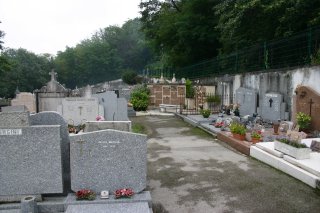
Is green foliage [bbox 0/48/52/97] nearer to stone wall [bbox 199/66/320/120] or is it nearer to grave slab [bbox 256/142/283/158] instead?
stone wall [bbox 199/66/320/120]

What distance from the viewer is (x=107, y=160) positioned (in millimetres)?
5832

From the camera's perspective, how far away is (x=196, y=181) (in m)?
7.15

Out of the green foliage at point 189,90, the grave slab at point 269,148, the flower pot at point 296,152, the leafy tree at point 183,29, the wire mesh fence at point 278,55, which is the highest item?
the leafy tree at point 183,29

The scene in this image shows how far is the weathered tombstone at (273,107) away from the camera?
13837 millimetres

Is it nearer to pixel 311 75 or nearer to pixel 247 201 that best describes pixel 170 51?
pixel 311 75

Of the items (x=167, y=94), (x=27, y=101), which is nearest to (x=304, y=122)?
(x=27, y=101)

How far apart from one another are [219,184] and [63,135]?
3518mm

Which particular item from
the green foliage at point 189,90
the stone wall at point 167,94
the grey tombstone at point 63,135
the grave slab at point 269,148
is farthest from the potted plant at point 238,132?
the stone wall at point 167,94

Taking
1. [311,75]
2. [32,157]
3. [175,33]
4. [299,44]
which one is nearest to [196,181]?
[32,157]

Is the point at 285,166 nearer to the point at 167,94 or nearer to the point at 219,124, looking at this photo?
Result: the point at 219,124

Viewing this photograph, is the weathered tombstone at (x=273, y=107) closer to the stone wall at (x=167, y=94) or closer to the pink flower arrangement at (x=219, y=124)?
the pink flower arrangement at (x=219, y=124)

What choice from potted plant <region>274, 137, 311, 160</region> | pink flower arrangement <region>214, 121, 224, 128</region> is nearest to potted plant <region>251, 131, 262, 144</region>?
potted plant <region>274, 137, 311, 160</region>

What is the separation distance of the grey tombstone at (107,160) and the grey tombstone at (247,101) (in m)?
11.3

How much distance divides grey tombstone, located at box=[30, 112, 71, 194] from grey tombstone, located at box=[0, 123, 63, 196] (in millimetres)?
345
